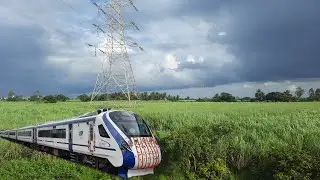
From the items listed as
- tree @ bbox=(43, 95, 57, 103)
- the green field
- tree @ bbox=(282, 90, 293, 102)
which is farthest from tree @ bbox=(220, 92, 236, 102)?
the green field

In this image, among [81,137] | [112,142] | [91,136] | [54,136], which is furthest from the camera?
[54,136]

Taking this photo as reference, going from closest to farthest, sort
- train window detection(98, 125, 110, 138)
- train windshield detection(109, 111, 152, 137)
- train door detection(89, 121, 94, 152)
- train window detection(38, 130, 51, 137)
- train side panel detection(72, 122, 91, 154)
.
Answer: train window detection(98, 125, 110, 138) < train windshield detection(109, 111, 152, 137) < train door detection(89, 121, 94, 152) < train side panel detection(72, 122, 91, 154) < train window detection(38, 130, 51, 137)

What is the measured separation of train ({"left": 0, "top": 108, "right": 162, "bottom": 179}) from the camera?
18.3 m

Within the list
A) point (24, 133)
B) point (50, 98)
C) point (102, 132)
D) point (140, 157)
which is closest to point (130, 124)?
point (102, 132)

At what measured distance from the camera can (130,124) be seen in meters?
19.5

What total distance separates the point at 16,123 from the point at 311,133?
2366 centimetres

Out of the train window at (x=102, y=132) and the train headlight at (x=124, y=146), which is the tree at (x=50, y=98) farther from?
the train headlight at (x=124, y=146)

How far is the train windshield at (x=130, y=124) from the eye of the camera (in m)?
19.0

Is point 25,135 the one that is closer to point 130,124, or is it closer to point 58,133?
point 58,133

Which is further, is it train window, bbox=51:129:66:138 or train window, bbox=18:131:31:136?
train window, bbox=18:131:31:136

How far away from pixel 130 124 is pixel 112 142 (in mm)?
1419

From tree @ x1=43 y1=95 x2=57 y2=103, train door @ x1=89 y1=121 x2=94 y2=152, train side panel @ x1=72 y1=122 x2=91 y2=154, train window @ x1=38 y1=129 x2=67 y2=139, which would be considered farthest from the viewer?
tree @ x1=43 y1=95 x2=57 y2=103

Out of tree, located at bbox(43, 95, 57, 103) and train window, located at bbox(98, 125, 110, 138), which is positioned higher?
tree, located at bbox(43, 95, 57, 103)

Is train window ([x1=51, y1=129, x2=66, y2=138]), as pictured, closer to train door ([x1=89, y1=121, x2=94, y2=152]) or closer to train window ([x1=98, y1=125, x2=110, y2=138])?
train door ([x1=89, y1=121, x2=94, y2=152])
